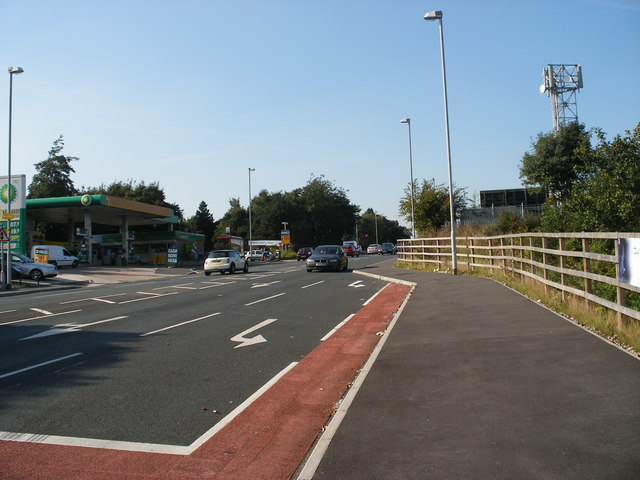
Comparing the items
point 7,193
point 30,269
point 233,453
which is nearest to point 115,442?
point 233,453

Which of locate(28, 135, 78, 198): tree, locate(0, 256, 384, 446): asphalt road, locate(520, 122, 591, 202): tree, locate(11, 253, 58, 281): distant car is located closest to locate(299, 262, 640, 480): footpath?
locate(0, 256, 384, 446): asphalt road

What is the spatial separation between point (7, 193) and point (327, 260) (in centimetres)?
1833

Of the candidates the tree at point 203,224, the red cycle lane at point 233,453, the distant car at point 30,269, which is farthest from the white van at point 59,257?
the tree at point 203,224

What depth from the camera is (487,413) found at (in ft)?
14.9

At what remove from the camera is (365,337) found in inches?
366

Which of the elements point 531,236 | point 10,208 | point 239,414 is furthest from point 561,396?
point 10,208

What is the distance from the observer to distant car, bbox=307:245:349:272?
98.0 ft

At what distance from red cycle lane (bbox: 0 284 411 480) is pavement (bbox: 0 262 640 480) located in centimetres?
6

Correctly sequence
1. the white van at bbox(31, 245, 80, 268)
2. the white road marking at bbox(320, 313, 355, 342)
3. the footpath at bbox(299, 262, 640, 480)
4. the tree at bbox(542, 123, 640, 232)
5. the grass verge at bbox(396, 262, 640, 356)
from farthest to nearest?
1. the white van at bbox(31, 245, 80, 268)
2. the tree at bbox(542, 123, 640, 232)
3. the white road marking at bbox(320, 313, 355, 342)
4. the grass verge at bbox(396, 262, 640, 356)
5. the footpath at bbox(299, 262, 640, 480)

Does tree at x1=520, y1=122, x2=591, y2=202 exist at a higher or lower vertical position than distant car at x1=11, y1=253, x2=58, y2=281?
higher

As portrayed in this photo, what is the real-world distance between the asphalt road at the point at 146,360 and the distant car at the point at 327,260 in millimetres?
14065

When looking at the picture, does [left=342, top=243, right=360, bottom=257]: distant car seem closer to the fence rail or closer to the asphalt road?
the fence rail

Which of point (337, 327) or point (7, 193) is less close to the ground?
point (7, 193)

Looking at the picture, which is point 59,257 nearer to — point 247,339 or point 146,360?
point 247,339
